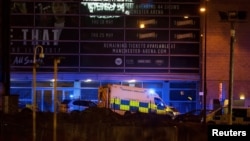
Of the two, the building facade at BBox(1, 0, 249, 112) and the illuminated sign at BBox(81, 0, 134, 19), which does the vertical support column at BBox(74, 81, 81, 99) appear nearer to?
the building facade at BBox(1, 0, 249, 112)

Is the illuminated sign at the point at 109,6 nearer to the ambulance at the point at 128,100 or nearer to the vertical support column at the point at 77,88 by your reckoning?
the vertical support column at the point at 77,88

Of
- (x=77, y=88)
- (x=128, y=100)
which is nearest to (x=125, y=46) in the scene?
(x=77, y=88)

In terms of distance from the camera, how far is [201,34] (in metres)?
45.6

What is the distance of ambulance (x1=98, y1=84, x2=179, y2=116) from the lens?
113ft

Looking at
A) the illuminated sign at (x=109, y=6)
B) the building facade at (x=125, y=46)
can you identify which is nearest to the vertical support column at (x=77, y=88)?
the building facade at (x=125, y=46)

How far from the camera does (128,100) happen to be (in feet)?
116

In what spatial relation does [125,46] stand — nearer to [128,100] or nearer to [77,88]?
[77,88]

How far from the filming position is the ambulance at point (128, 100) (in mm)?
34375

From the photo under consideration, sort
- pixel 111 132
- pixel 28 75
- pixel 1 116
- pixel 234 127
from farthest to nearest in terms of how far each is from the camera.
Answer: pixel 28 75 < pixel 1 116 < pixel 111 132 < pixel 234 127

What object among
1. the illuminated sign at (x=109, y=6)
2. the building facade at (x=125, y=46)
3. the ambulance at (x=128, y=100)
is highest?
the illuminated sign at (x=109, y=6)

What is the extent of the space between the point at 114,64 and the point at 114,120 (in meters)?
23.8

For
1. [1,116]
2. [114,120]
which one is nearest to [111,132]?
[114,120]

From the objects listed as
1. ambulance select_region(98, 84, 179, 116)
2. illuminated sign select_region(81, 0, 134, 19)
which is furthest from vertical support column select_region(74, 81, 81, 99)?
ambulance select_region(98, 84, 179, 116)

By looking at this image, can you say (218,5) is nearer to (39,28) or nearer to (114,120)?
(39,28)
